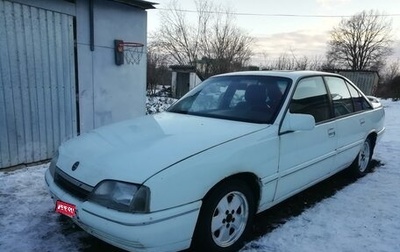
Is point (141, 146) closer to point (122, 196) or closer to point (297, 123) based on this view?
point (122, 196)

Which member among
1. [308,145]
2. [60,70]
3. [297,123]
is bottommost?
[308,145]

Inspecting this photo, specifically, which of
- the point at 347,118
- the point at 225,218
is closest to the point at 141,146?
the point at 225,218

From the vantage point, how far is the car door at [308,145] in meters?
3.26

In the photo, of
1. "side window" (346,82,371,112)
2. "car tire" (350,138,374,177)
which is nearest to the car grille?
"side window" (346,82,371,112)

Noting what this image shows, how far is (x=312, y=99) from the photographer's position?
3814mm

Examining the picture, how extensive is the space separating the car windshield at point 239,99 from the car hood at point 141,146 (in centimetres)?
21

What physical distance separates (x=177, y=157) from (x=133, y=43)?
4.64 metres

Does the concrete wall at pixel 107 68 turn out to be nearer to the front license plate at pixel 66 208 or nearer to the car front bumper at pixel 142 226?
the front license plate at pixel 66 208

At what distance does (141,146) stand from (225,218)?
36.4 inches

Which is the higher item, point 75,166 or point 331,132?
point 331,132

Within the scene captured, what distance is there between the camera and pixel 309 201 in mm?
4082

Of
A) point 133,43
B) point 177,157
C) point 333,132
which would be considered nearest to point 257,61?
point 133,43

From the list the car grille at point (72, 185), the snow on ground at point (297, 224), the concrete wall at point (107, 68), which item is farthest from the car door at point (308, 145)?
the concrete wall at point (107, 68)

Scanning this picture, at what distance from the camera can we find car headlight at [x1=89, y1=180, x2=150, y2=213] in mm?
2252
